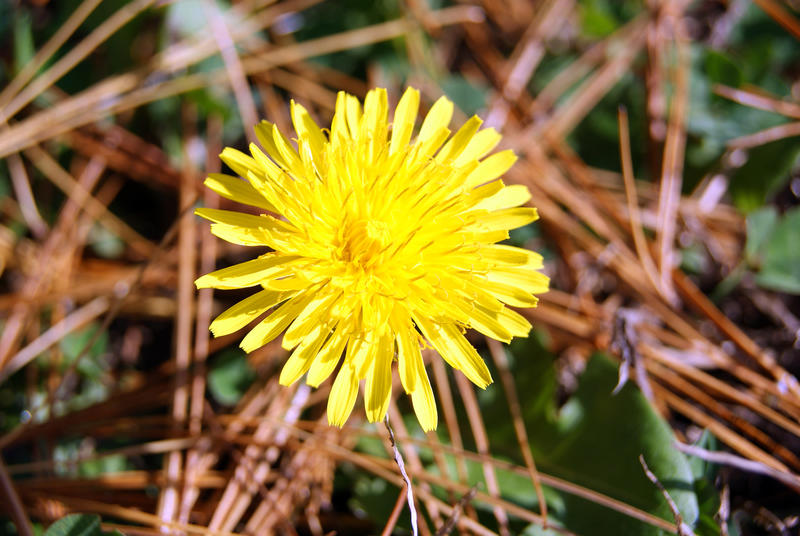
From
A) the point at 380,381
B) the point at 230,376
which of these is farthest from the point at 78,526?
the point at 380,381

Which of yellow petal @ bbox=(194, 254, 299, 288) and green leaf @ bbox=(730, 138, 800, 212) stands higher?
green leaf @ bbox=(730, 138, 800, 212)

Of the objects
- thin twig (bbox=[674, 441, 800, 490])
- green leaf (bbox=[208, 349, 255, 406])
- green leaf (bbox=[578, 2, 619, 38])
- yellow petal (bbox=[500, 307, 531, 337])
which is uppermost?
green leaf (bbox=[578, 2, 619, 38])

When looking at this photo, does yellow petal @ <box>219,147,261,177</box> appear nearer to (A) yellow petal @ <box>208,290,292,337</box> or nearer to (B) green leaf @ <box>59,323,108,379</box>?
(A) yellow petal @ <box>208,290,292,337</box>

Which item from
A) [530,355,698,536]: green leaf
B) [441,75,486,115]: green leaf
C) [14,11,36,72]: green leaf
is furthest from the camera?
[441,75,486,115]: green leaf

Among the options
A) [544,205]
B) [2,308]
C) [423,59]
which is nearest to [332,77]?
Result: [423,59]

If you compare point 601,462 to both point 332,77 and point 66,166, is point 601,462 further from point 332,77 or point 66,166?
point 66,166

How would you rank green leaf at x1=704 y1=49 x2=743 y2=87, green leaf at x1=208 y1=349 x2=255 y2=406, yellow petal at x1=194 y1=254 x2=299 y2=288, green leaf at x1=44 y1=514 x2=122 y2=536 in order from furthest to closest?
green leaf at x1=704 y1=49 x2=743 y2=87, green leaf at x1=208 y1=349 x2=255 y2=406, green leaf at x1=44 y1=514 x2=122 y2=536, yellow petal at x1=194 y1=254 x2=299 y2=288

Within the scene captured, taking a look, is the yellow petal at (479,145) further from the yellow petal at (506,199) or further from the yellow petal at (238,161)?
the yellow petal at (238,161)

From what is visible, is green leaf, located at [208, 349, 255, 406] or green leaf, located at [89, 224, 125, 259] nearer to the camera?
green leaf, located at [208, 349, 255, 406]

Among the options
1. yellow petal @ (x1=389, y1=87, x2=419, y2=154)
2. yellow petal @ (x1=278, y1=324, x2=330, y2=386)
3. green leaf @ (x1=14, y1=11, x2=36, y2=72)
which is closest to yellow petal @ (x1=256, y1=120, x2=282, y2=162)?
yellow petal @ (x1=389, y1=87, x2=419, y2=154)
